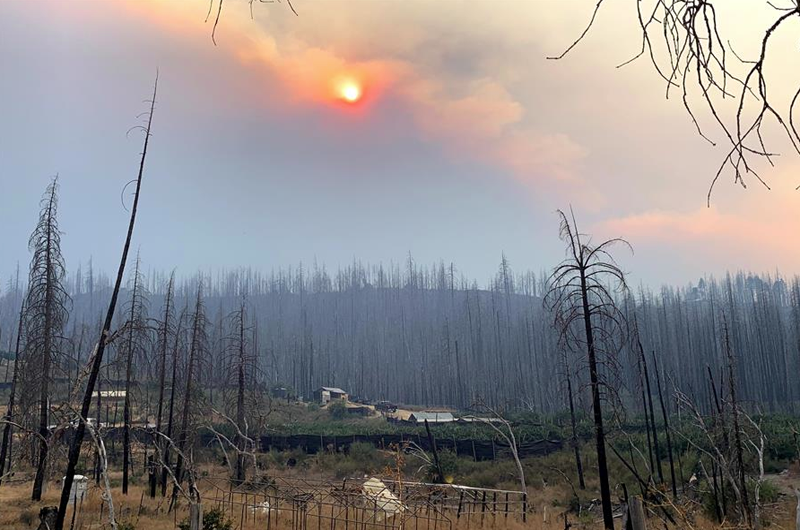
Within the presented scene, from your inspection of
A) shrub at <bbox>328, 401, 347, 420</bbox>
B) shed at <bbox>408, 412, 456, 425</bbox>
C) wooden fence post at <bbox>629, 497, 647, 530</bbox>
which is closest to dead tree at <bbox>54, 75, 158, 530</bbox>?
wooden fence post at <bbox>629, 497, 647, 530</bbox>

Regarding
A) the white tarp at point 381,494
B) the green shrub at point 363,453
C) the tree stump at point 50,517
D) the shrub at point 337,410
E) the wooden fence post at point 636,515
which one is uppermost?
the wooden fence post at point 636,515

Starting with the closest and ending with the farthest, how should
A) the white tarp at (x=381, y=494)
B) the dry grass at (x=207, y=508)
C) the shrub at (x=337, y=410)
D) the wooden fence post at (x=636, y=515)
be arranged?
the wooden fence post at (x=636, y=515) < the dry grass at (x=207, y=508) < the white tarp at (x=381, y=494) < the shrub at (x=337, y=410)

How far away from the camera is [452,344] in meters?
77.0

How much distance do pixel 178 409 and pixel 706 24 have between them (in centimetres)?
2231

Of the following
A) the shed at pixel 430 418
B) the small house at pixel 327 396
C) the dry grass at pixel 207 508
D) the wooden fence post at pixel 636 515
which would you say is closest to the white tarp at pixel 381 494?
the dry grass at pixel 207 508

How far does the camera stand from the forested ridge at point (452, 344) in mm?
46688

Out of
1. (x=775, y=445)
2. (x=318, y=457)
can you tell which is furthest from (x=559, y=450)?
(x=318, y=457)

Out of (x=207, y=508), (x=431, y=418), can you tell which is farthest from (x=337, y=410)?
(x=207, y=508)

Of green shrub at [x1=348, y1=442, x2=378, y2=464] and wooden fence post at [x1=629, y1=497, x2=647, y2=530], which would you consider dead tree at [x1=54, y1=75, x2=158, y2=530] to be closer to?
wooden fence post at [x1=629, y1=497, x2=647, y2=530]

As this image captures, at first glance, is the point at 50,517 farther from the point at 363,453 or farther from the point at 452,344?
the point at 452,344

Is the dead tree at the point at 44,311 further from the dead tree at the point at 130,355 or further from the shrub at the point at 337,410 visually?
the shrub at the point at 337,410

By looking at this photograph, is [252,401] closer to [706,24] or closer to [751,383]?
[706,24]

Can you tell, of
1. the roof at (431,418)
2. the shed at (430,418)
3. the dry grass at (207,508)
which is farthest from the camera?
the roof at (431,418)

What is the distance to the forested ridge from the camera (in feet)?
153
